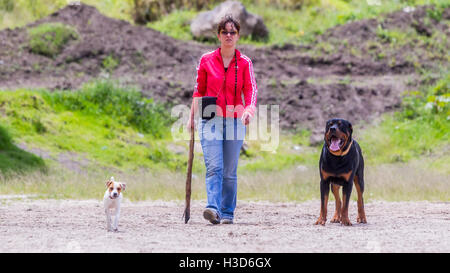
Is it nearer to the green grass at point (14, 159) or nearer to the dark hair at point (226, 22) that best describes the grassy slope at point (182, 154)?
the green grass at point (14, 159)

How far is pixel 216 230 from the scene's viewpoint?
6.96 meters

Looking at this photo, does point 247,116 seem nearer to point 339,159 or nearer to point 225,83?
point 225,83

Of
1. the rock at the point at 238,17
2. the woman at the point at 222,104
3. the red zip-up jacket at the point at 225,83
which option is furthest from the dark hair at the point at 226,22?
the rock at the point at 238,17

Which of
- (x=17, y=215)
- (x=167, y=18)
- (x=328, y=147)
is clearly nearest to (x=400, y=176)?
(x=328, y=147)

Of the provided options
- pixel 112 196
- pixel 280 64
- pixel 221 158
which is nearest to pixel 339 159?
pixel 221 158

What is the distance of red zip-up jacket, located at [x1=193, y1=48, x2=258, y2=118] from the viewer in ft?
24.7

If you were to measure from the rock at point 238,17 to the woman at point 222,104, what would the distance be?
67.4 feet

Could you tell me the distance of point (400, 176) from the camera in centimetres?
1351

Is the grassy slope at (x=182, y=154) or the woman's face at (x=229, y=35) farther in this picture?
the grassy slope at (x=182, y=154)

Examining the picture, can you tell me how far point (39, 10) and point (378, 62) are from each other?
664 inches

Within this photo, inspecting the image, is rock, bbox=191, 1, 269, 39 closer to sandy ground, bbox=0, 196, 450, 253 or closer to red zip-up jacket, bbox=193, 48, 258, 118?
sandy ground, bbox=0, 196, 450, 253

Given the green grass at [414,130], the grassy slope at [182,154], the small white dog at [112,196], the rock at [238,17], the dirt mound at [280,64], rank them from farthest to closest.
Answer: the rock at [238,17] → the dirt mound at [280,64] → the green grass at [414,130] → the grassy slope at [182,154] → the small white dog at [112,196]

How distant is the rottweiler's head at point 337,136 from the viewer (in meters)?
7.26

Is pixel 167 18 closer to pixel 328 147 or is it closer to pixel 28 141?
pixel 28 141
